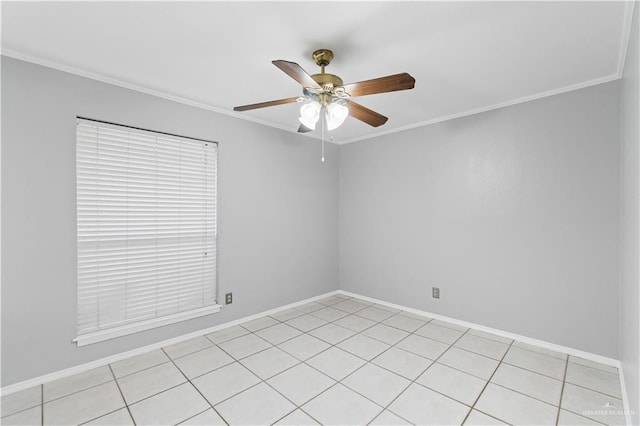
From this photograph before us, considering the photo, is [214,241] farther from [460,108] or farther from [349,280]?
[460,108]

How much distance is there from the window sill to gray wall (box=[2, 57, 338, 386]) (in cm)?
6

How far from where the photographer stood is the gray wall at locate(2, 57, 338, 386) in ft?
6.95

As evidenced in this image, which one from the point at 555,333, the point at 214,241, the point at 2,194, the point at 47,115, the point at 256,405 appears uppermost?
the point at 47,115

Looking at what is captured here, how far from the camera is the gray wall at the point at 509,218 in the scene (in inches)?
100

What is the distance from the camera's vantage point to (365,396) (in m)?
2.08

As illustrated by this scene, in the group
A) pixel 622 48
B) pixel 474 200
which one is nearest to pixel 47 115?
pixel 474 200

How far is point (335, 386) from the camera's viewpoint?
2.20 m

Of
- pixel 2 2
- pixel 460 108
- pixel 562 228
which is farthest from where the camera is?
pixel 460 108

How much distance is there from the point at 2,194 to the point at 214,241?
1.65 meters

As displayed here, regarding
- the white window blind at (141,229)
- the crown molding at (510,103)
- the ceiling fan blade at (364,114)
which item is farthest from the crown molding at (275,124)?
the ceiling fan blade at (364,114)

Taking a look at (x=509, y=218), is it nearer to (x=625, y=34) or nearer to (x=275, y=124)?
(x=625, y=34)

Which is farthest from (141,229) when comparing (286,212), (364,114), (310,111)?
(364,114)

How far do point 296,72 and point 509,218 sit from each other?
2606 mm

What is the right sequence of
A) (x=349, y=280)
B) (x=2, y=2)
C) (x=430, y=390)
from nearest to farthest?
(x=2, y=2), (x=430, y=390), (x=349, y=280)
